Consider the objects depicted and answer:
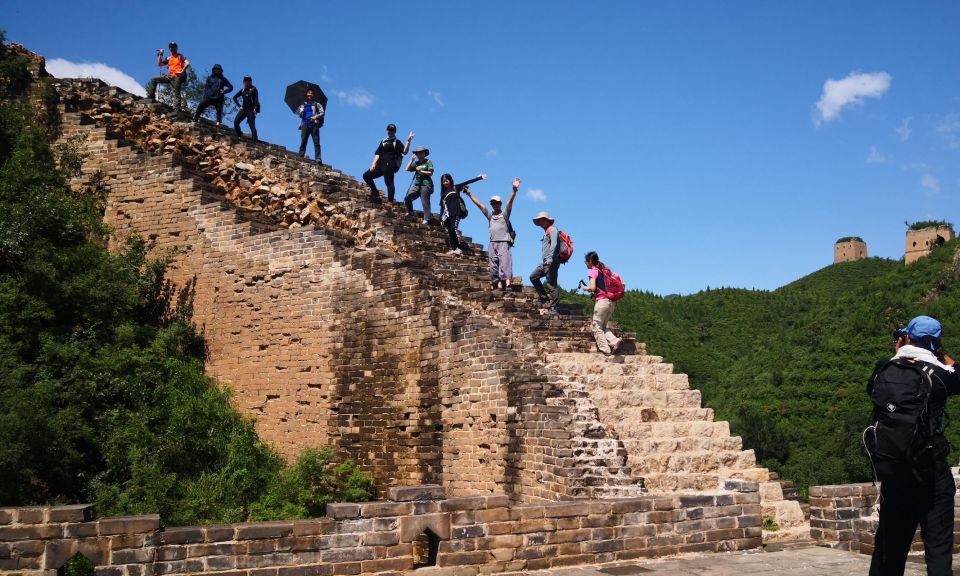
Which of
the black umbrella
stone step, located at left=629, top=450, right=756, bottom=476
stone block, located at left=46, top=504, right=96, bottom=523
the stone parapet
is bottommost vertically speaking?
the stone parapet

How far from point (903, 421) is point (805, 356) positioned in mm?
27139

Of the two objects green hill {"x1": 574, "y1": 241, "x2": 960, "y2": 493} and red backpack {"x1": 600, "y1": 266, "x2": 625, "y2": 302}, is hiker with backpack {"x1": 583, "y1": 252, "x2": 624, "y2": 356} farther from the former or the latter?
green hill {"x1": 574, "y1": 241, "x2": 960, "y2": 493}

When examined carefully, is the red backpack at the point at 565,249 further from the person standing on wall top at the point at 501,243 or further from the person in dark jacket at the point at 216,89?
the person in dark jacket at the point at 216,89

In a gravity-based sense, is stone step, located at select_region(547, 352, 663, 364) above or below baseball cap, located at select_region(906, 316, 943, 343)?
above

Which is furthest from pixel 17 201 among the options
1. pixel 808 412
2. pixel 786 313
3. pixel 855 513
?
pixel 786 313

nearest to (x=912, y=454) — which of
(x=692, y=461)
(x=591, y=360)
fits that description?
(x=692, y=461)

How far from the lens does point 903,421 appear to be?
519 cm

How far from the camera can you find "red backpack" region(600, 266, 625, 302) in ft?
36.7

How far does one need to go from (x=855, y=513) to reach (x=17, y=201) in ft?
41.5

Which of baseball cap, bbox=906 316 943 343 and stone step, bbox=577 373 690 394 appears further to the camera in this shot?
stone step, bbox=577 373 690 394

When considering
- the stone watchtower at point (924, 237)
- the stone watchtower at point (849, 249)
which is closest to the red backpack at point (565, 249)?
the stone watchtower at point (924, 237)

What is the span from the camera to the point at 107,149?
604 inches

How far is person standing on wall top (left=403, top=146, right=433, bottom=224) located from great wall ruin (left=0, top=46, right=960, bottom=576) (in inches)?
14.9

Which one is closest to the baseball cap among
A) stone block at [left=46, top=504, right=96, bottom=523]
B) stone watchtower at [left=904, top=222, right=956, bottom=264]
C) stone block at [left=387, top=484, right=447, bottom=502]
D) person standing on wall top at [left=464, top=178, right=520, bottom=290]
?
stone block at [left=387, top=484, right=447, bottom=502]
